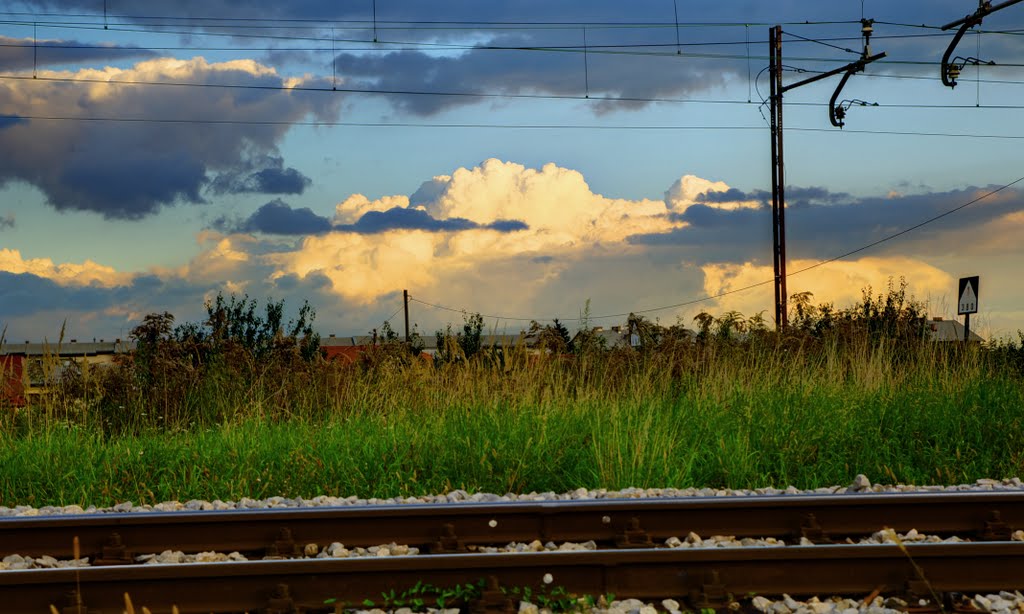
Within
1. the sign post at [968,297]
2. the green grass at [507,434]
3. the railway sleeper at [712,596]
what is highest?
the sign post at [968,297]

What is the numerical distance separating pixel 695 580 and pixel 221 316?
11316mm

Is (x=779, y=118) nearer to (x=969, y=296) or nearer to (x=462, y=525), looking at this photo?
(x=969, y=296)

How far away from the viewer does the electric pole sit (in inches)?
949

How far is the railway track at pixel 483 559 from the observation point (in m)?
5.48

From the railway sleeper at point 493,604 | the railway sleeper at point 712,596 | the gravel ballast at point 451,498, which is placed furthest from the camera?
the gravel ballast at point 451,498

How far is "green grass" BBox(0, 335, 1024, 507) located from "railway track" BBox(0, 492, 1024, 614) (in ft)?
4.78

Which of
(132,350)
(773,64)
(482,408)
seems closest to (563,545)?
(482,408)

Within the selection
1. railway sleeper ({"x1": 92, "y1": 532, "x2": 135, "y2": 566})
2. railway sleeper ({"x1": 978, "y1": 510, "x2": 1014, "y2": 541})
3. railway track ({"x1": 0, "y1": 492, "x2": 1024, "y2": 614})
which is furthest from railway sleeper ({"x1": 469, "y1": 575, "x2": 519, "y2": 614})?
railway sleeper ({"x1": 978, "y1": 510, "x2": 1014, "y2": 541})

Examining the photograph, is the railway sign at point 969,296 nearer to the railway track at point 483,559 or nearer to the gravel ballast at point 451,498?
the gravel ballast at point 451,498

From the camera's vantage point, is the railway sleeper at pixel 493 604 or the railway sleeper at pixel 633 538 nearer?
the railway sleeper at pixel 493 604

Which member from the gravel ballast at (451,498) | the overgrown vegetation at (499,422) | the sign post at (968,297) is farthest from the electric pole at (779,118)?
the gravel ballast at (451,498)

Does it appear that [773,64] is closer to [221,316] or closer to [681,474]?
[221,316]

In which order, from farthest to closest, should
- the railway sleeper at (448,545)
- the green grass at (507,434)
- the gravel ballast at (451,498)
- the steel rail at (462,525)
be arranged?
the green grass at (507,434) < the gravel ballast at (451,498) < the steel rail at (462,525) < the railway sleeper at (448,545)

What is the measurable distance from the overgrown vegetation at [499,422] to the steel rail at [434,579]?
8.41 feet
